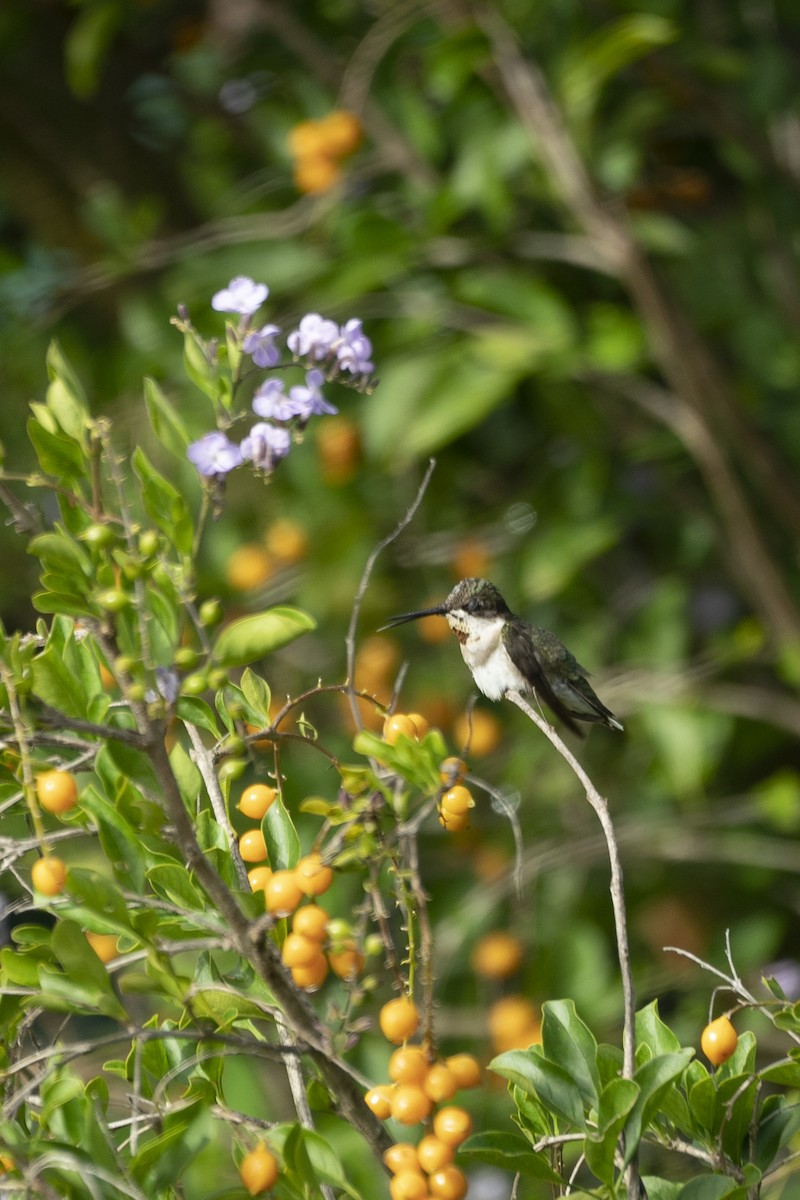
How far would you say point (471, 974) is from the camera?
3131mm

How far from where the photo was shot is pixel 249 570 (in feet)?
9.95

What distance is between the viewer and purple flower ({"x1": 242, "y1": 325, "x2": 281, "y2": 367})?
106 cm

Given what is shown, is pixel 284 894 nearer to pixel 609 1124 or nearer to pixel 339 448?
pixel 609 1124

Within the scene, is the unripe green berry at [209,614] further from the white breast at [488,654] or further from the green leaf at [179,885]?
the white breast at [488,654]

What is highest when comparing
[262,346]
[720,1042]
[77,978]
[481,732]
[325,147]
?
[262,346]

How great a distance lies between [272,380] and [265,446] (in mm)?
123

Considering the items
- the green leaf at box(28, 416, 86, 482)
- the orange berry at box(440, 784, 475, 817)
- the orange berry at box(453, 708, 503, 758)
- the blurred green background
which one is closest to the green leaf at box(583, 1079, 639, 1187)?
the orange berry at box(440, 784, 475, 817)

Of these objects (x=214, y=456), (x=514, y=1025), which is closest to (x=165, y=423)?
(x=214, y=456)

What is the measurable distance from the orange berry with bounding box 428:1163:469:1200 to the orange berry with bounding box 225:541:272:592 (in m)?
2.10

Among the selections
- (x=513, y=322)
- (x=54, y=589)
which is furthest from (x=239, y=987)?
(x=513, y=322)

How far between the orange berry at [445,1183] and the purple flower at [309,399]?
59 cm

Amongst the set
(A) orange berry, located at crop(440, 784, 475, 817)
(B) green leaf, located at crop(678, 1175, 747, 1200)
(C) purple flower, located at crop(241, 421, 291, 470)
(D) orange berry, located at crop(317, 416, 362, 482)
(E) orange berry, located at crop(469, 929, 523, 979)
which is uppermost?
(C) purple flower, located at crop(241, 421, 291, 470)

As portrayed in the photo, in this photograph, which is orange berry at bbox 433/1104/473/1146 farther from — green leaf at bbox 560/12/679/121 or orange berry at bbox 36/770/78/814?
green leaf at bbox 560/12/679/121

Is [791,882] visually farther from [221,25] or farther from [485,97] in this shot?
[221,25]
